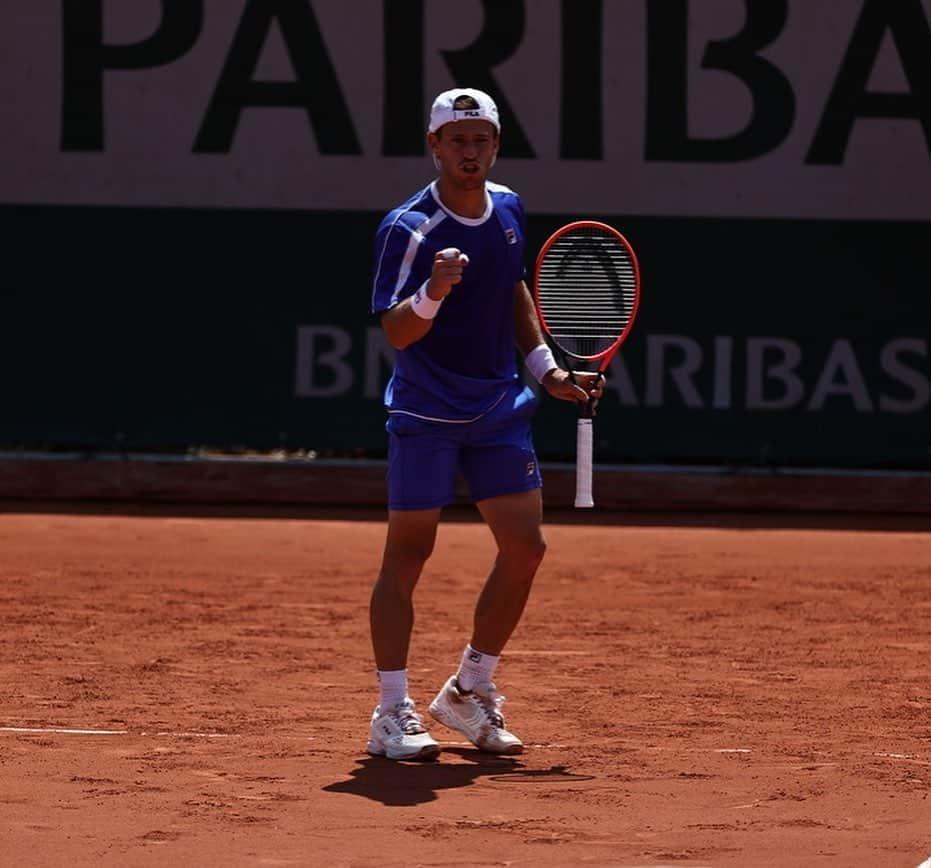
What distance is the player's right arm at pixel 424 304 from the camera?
463cm

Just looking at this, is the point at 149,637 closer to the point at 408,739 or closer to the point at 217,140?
the point at 408,739

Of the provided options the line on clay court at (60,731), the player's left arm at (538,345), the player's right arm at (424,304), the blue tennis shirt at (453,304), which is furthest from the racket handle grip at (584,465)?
the line on clay court at (60,731)

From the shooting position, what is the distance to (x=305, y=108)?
10.2 meters

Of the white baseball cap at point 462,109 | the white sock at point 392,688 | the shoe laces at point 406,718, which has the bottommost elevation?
the shoe laces at point 406,718

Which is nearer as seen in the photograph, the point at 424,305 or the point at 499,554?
the point at 424,305

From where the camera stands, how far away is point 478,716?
200 inches

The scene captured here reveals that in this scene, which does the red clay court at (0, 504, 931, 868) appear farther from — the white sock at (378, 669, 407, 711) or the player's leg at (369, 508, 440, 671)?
the player's leg at (369, 508, 440, 671)

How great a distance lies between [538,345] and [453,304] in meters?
0.29

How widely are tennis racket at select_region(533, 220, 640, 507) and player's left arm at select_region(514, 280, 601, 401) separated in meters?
0.15

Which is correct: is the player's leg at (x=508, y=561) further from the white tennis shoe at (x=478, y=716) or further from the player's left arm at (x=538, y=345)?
the player's left arm at (x=538, y=345)

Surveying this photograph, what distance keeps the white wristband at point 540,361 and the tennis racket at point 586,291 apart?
254 mm

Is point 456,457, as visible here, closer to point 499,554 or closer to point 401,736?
point 499,554

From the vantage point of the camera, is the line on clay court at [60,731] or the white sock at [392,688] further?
the line on clay court at [60,731]

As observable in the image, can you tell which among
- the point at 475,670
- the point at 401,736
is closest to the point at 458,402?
the point at 475,670
